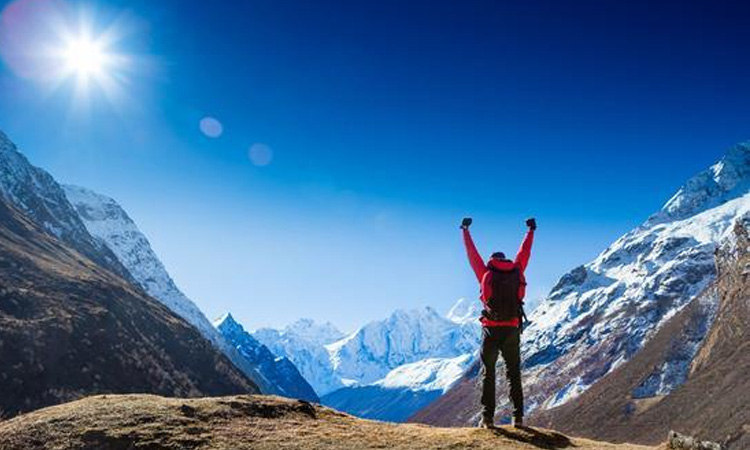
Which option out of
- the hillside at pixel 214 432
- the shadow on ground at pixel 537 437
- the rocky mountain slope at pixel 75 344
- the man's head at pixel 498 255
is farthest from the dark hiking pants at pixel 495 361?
the rocky mountain slope at pixel 75 344

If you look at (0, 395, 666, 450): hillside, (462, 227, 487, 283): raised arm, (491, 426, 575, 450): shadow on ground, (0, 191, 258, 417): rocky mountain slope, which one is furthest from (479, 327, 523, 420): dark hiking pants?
(0, 191, 258, 417): rocky mountain slope

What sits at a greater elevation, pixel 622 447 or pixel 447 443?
pixel 622 447

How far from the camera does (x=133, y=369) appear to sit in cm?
14962

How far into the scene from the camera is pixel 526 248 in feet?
65.6

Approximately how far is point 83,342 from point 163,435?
135m

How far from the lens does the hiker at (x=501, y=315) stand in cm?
1909

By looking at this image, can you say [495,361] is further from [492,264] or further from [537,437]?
[492,264]

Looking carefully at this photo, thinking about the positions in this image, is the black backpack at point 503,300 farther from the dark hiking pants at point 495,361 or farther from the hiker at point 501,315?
the dark hiking pants at point 495,361

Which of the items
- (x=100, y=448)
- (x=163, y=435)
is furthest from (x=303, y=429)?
(x=100, y=448)

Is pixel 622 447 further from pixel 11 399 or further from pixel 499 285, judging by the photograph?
pixel 11 399

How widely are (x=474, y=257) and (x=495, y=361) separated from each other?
10.1ft

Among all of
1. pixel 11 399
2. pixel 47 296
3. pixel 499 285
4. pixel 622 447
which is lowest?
pixel 11 399

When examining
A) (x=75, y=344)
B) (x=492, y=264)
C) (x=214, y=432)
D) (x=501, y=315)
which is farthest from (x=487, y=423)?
(x=75, y=344)

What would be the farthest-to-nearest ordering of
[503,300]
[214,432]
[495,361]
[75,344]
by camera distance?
[75,344]
[495,361]
[503,300]
[214,432]
